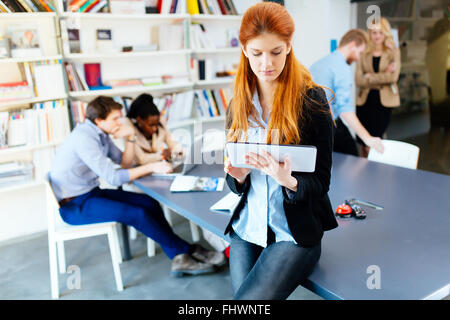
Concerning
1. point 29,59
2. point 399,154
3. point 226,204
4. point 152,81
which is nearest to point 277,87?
point 226,204

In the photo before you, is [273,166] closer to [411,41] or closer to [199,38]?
[199,38]

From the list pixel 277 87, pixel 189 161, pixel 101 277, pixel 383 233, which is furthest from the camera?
pixel 101 277

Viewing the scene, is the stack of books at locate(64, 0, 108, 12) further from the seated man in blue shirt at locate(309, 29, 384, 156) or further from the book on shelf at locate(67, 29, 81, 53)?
the seated man in blue shirt at locate(309, 29, 384, 156)

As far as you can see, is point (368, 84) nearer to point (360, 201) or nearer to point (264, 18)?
point (360, 201)

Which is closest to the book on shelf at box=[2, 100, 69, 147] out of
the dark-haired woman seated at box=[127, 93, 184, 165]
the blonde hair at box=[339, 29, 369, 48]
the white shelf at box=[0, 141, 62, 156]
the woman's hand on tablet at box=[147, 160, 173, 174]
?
the white shelf at box=[0, 141, 62, 156]

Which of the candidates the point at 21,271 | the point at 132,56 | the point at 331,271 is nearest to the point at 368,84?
the point at 132,56

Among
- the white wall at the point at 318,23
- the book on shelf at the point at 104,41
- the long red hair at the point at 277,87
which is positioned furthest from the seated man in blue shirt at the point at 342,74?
the book on shelf at the point at 104,41

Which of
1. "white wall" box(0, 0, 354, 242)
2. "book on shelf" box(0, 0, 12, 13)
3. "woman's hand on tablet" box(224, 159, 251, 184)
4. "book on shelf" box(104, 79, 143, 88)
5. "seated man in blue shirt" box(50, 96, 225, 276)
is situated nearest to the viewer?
"woman's hand on tablet" box(224, 159, 251, 184)

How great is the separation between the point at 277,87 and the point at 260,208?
448mm

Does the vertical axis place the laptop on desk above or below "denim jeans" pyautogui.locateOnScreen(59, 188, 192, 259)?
above

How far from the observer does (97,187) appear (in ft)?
9.39

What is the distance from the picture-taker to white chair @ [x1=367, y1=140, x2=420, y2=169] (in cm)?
257

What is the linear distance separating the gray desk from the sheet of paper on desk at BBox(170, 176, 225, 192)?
0.17 feet
